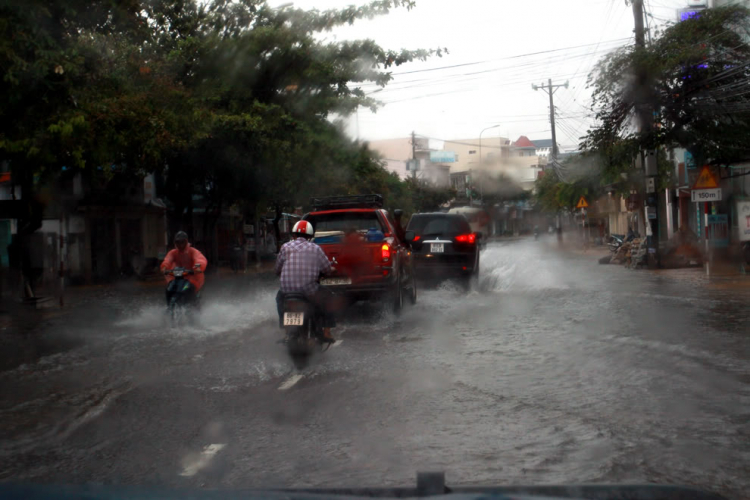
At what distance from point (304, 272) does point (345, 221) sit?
5.14 metres

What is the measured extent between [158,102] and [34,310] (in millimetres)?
5613

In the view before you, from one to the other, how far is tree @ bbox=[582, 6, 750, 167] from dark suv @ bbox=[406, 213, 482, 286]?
7.82 metres

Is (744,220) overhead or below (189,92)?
below

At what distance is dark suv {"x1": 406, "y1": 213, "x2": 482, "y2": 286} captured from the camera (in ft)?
65.4

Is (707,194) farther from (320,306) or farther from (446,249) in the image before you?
(320,306)

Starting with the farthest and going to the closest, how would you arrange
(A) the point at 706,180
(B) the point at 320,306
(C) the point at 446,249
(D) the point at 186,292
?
(A) the point at 706,180
(C) the point at 446,249
(D) the point at 186,292
(B) the point at 320,306

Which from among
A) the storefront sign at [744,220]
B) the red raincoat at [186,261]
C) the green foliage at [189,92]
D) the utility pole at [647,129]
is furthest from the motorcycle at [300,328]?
the utility pole at [647,129]

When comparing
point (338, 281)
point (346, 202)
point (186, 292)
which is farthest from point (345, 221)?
point (186, 292)

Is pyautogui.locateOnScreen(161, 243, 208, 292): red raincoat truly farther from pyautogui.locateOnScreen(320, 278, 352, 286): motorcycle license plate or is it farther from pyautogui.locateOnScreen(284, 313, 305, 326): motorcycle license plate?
pyautogui.locateOnScreen(284, 313, 305, 326): motorcycle license plate

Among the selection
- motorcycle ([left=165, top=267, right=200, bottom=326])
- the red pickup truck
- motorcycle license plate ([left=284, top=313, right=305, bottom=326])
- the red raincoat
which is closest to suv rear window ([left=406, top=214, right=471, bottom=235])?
the red pickup truck

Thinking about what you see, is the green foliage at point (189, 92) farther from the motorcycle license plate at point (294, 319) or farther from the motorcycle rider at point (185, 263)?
the motorcycle license plate at point (294, 319)

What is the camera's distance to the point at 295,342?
29.7 feet

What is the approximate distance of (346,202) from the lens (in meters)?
15.3

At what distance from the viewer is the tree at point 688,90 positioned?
23.2 metres
